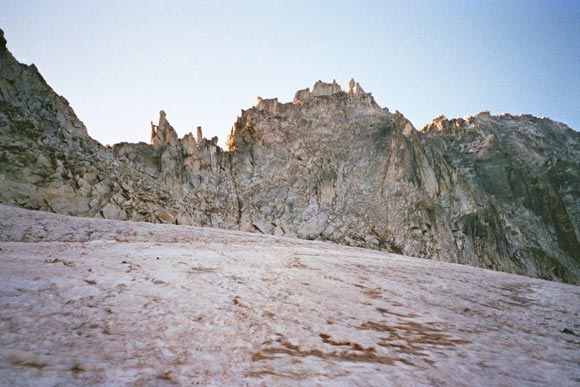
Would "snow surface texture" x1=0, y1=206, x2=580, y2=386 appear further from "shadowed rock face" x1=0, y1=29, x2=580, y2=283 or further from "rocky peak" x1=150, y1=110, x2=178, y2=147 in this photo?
"rocky peak" x1=150, y1=110, x2=178, y2=147

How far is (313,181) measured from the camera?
119 feet

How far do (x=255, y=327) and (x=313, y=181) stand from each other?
3252 cm

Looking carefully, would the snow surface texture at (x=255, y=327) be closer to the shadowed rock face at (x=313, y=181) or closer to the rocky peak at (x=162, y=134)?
the shadowed rock face at (x=313, y=181)

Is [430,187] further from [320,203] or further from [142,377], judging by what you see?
[142,377]

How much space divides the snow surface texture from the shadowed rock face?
776 inches

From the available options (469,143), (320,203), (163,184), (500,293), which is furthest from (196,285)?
(469,143)

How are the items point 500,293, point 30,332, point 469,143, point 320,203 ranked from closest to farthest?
point 30,332 → point 500,293 → point 320,203 → point 469,143

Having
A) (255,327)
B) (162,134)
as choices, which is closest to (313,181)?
(162,134)

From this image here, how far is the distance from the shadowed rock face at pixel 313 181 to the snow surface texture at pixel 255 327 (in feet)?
64.7

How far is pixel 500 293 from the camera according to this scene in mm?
7590

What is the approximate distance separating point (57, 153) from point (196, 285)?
971 inches

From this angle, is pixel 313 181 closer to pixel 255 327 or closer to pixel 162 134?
pixel 162 134

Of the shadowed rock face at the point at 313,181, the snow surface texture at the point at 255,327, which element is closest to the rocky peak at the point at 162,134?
the shadowed rock face at the point at 313,181

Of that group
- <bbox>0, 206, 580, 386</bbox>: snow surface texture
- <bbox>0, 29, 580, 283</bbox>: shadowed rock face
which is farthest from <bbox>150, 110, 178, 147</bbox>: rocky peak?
<bbox>0, 206, 580, 386</bbox>: snow surface texture
